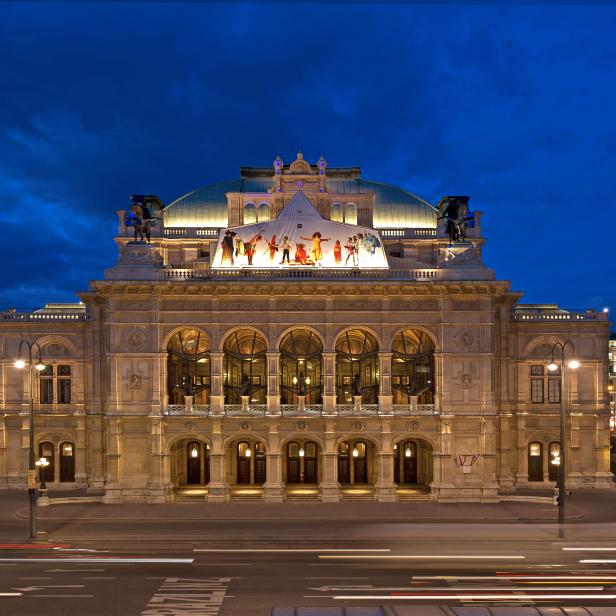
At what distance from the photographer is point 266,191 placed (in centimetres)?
6225

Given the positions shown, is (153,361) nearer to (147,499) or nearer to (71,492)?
(147,499)

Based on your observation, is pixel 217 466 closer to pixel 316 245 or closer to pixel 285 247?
pixel 285 247

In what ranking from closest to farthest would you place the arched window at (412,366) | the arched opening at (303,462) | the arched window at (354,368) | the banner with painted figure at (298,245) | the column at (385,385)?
the column at (385,385) → the banner with painted figure at (298,245) → the arched window at (412,366) → the arched window at (354,368) → the arched opening at (303,462)

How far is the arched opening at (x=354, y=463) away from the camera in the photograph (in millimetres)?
56250

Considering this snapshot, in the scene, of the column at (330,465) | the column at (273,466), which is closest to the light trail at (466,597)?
the column at (330,465)

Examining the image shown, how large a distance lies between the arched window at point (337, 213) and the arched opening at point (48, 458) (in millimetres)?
29702

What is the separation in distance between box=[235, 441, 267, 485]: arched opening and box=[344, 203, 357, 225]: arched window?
789 inches

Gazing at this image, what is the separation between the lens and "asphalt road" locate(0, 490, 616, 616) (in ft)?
86.7

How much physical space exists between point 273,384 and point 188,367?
24.3 ft

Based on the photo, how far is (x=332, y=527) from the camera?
41.6 metres

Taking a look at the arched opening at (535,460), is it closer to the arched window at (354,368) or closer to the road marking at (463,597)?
the arched window at (354,368)

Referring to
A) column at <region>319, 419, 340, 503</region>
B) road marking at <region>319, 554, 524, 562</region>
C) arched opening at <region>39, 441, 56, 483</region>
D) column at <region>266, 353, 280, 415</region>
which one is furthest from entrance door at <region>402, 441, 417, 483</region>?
arched opening at <region>39, 441, 56, 483</region>

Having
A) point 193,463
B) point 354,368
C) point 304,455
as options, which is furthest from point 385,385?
point 193,463

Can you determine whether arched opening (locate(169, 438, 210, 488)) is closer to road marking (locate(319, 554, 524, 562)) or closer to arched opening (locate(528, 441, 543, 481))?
road marking (locate(319, 554, 524, 562))
